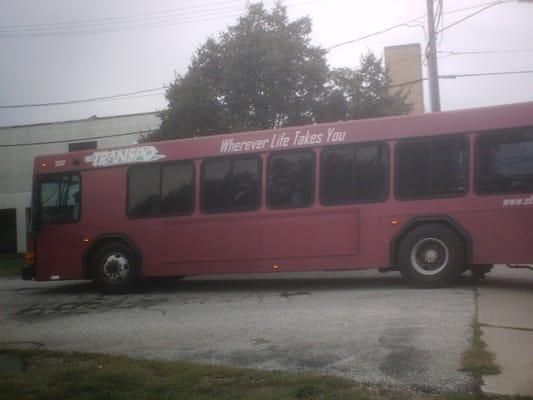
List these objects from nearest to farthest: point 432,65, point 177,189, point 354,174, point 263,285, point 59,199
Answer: point 354,174 < point 177,189 < point 263,285 < point 59,199 < point 432,65

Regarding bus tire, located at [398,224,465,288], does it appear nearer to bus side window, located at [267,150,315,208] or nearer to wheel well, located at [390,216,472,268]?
wheel well, located at [390,216,472,268]

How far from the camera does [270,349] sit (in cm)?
595

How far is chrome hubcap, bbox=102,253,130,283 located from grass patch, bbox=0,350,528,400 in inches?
215

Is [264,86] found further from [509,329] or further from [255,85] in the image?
[509,329]

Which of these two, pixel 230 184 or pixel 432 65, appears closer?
pixel 230 184

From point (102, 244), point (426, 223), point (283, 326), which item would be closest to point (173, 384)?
point (283, 326)

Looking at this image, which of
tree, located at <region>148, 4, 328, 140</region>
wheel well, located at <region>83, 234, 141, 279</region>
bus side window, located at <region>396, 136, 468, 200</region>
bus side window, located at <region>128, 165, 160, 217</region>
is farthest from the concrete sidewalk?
tree, located at <region>148, 4, 328, 140</region>

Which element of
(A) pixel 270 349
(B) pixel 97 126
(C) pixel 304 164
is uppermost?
(B) pixel 97 126

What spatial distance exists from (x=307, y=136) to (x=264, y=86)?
957 cm

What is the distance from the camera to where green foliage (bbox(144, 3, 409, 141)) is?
62.8ft

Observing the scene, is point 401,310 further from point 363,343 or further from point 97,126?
point 97,126

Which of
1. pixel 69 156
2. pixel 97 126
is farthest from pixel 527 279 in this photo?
pixel 97 126

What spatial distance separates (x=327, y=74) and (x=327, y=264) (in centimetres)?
1174

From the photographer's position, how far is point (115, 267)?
11.2 m
